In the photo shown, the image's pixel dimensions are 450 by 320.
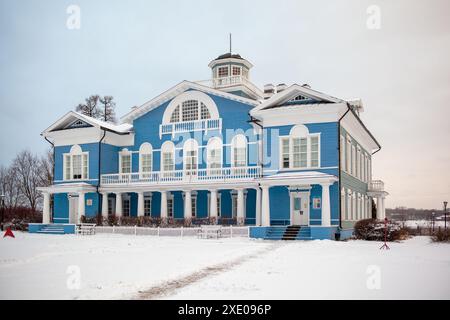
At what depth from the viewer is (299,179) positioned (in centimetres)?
2709

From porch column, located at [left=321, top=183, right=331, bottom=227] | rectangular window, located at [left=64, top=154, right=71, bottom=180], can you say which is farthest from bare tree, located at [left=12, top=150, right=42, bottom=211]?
porch column, located at [left=321, top=183, right=331, bottom=227]

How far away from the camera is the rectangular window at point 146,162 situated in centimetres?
3606

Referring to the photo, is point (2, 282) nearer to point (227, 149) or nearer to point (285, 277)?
point (285, 277)

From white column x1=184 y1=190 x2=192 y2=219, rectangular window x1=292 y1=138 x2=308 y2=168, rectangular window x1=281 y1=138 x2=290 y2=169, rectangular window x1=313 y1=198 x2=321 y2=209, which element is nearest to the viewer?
rectangular window x1=313 y1=198 x2=321 y2=209

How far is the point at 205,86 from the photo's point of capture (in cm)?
3353

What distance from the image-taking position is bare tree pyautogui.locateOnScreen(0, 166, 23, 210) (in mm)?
70562

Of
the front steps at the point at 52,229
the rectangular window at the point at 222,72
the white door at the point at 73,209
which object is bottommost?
the front steps at the point at 52,229

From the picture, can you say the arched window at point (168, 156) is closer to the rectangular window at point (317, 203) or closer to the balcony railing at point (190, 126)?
the balcony railing at point (190, 126)

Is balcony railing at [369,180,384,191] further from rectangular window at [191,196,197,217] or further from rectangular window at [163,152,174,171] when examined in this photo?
rectangular window at [163,152,174,171]

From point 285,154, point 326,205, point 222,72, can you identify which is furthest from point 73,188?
point 326,205

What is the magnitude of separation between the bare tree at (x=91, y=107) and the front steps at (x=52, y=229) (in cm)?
2381

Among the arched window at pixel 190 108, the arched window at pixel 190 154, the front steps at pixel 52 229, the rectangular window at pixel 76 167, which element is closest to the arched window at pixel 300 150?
the arched window at pixel 190 108

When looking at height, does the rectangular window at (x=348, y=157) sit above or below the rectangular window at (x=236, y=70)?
below
